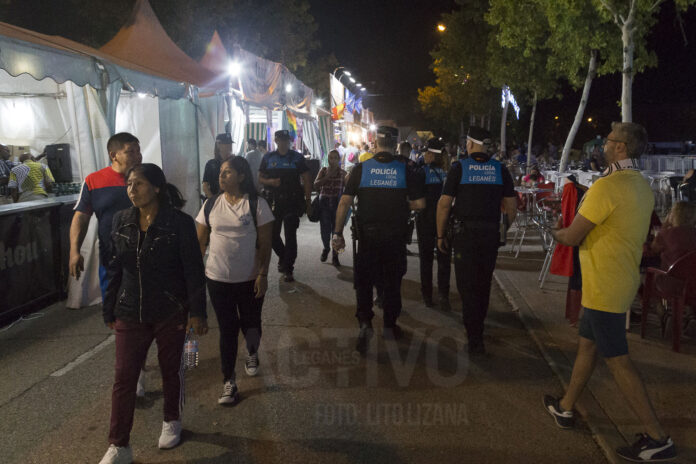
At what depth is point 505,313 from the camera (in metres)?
6.59

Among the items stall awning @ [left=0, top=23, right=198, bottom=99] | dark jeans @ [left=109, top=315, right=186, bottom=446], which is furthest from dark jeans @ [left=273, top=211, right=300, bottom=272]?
dark jeans @ [left=109, top=315, right=186, bottom=446]

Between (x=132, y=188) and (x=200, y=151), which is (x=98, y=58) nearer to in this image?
(x=200, y=151)

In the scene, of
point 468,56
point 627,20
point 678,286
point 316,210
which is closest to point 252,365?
point 678,286

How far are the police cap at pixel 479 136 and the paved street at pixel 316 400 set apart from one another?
76.0 inches

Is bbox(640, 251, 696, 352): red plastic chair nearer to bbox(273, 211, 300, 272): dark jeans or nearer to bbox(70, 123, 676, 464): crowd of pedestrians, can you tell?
bbox(70, 123, 676, 464): crowd of pedestrians

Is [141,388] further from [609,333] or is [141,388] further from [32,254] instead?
[609,333]

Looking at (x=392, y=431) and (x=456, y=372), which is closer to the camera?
(x=392, y=431)

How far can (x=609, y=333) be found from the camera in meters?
3.38

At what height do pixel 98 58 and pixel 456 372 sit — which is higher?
pixel 98 58

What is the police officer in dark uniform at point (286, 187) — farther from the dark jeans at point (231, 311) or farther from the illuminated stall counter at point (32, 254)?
the dark jeans at point (231, 311)

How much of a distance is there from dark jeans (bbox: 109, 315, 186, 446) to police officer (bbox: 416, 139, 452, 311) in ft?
12.4

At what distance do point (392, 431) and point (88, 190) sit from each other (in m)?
2.92

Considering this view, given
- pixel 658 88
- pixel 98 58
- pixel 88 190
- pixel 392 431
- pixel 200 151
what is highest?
pixel 658 88

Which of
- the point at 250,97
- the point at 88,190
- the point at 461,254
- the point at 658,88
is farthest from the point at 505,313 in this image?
the point at 658,88
